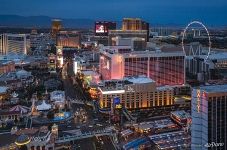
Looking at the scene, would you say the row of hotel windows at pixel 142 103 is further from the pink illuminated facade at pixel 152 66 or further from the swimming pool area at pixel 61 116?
A: the pink illuminated facade at pixel 152 66

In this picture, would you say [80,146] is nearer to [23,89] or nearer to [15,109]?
[15,109]

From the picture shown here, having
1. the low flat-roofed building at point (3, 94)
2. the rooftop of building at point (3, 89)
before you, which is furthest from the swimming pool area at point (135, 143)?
the rooftop of building at point (3, 89)

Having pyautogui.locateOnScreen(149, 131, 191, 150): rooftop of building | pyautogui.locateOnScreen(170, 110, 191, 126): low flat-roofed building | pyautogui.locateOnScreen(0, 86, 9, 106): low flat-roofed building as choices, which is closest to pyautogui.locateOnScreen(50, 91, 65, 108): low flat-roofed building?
pyautogui.locateOnScreen(0, 86, 9, 106): low flat-roofed building

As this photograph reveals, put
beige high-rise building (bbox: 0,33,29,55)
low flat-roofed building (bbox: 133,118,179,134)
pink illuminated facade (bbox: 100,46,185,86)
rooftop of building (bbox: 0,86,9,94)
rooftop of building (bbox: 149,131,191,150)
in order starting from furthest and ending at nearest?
beige high-rise building (bbox: 0,33,29,55) < pink illuminated facade (bbox: 100,46,185,86) < rooftop of building (bbox: 0,86,9,94) < low flat-roofed building (bbox: 133,118,179,134) < rooftop of building (bbox: 149,131,191,150)

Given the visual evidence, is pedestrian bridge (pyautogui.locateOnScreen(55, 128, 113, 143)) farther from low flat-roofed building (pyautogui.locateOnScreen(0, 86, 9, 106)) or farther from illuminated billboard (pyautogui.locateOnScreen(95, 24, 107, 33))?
illuminated billboard (pyautogui.locateOnScreen(95, 24, 107, 33))

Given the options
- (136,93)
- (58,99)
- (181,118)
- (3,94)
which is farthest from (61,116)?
(3,94)

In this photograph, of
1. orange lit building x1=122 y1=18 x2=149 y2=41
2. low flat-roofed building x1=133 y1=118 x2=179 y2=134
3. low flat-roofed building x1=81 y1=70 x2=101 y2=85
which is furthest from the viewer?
orange lit building x1=122 y1=18 x2=149 y2=41
